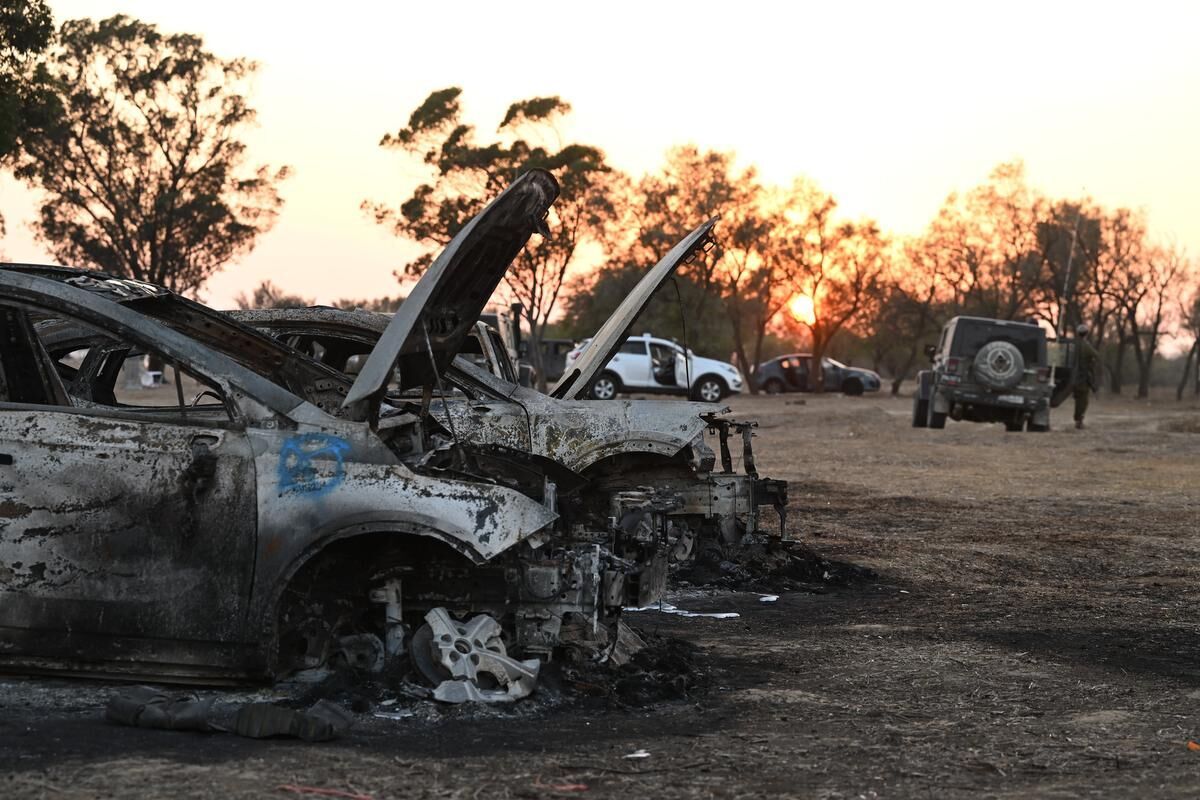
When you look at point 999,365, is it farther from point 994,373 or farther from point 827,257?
point 827,257

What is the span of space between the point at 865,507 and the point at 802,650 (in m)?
7.19

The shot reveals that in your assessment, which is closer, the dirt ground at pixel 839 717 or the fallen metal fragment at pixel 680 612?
the dirt ground at pixel 839 717

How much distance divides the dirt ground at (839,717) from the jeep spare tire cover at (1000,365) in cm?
1557

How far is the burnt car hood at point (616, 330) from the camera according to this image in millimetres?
9180

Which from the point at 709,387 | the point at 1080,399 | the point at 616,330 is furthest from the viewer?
the point at 709,387

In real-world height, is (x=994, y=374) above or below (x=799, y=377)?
below

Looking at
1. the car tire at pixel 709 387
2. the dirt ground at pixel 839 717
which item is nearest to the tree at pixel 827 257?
the car tire at pixel 709 387

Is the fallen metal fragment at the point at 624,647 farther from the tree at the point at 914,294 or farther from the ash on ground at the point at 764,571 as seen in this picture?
the tree at the point at 914,294

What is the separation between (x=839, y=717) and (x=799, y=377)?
53042mm

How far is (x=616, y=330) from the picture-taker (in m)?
9.24

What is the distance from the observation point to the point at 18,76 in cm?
3122

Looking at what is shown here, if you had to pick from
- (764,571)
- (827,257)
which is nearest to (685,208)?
(827,257)

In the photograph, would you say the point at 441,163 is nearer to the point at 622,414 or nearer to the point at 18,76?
the point at 18,76

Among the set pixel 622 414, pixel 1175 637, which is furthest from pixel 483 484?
pixel 1175 637
